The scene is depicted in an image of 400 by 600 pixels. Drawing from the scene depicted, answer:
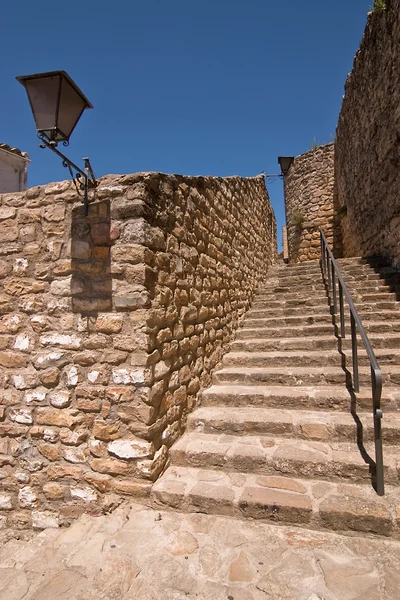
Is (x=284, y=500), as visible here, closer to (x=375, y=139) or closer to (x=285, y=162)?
(x=375, y=139)

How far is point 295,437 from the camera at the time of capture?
9.50ft

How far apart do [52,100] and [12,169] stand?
21.2 feet

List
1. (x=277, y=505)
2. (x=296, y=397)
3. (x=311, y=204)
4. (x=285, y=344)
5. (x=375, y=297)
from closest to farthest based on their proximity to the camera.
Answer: (x=277, y=505) < (x=296, y=397) < (x=285, y=344) < (x=375, y=297) < (x=311, y=204)

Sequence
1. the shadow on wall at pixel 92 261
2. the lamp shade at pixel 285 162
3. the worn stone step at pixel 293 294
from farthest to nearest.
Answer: the lamp shade at pixel 285 162
the worn stone step at pixel 293 294
the shadow on wall at pixel 92 261

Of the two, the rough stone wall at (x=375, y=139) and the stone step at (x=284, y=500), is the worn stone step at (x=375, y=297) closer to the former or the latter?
the rough stone wall at (x=375, y=139)

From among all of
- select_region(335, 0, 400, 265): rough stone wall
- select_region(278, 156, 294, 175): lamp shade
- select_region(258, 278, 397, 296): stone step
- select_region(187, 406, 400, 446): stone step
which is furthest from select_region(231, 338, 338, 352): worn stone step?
select_region(278, 156, 294, 175): lamp shade

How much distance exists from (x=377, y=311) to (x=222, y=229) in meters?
2.36

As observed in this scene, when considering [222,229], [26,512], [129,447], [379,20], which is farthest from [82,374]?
[379,20]

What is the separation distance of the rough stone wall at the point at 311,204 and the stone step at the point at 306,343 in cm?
716

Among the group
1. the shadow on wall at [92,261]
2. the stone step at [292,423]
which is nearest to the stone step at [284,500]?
the stone step at [292,423]

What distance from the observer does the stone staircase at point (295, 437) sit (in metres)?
2.25

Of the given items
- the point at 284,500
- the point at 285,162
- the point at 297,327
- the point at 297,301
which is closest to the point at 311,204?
the point at 285,162

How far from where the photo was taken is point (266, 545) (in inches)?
81.4

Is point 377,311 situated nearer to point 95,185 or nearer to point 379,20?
point 95,185
